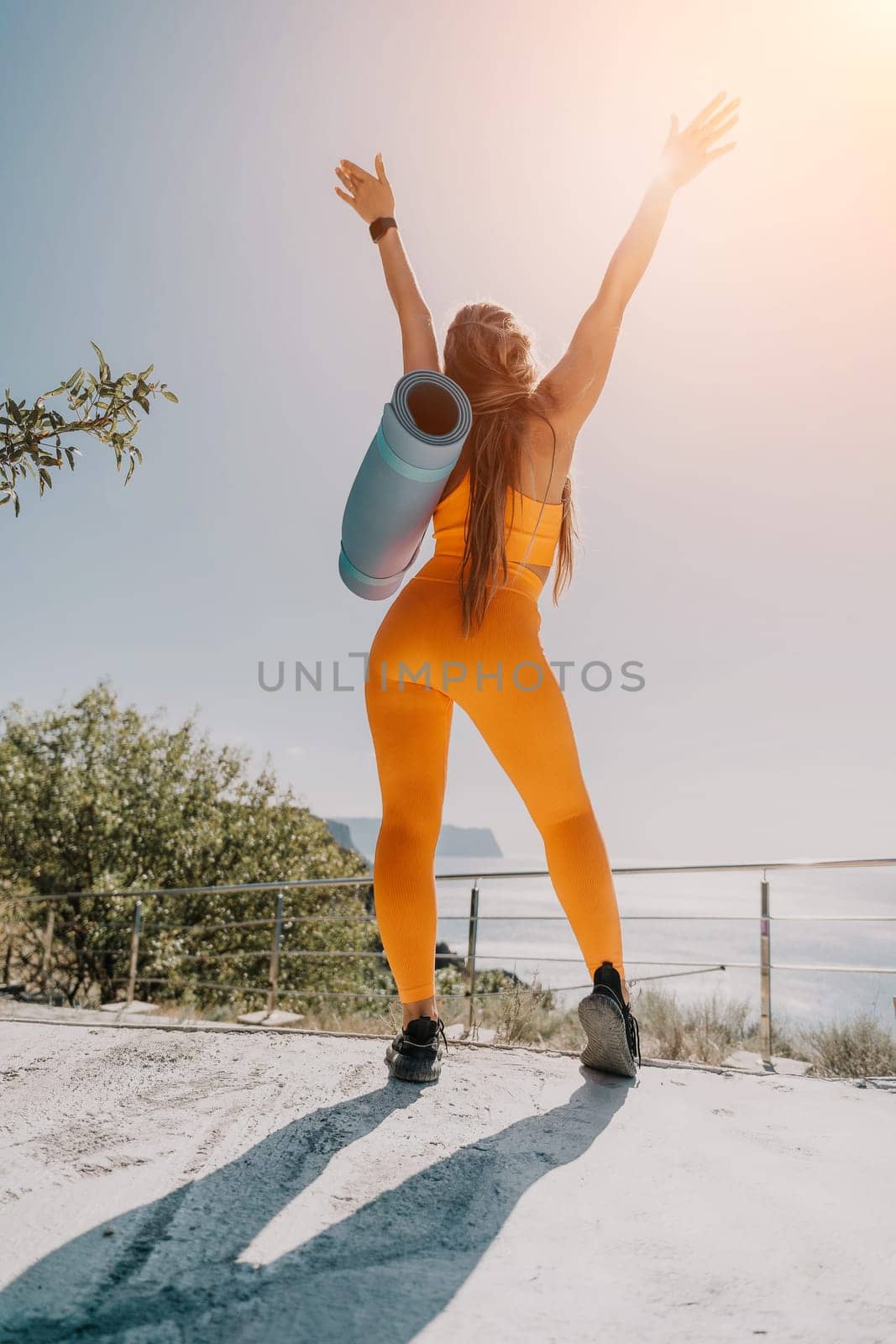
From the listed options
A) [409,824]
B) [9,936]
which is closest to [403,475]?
[409,824]

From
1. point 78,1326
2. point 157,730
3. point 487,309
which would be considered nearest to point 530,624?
point 487,309

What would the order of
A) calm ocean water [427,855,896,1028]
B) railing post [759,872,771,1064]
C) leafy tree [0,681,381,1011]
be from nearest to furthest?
railing post [759,872,771,1064] → calm ocean water [427,855,896,1028] → leafy tree [0,681,381,1011]

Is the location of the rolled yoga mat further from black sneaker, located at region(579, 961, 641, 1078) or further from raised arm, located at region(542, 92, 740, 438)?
black sneaker, located at region(579, 961, 641, 1078)

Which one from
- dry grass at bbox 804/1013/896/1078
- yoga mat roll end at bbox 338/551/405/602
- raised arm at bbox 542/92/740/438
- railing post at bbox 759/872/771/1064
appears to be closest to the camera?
yoga mat roll end at bbox 338/551/405/602

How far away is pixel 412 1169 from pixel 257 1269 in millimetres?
389

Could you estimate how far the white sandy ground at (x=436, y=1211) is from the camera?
0.82 m

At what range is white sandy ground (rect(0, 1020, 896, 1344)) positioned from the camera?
0.82m

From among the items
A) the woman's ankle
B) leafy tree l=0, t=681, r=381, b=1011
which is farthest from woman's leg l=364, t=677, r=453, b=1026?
leafy tree l=0, t=681, r=381, b=1011

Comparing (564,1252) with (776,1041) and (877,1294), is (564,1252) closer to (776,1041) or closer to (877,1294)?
(877,1294)

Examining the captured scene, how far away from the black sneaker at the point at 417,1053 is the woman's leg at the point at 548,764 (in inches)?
16.3

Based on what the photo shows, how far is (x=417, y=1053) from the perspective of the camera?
1.87m

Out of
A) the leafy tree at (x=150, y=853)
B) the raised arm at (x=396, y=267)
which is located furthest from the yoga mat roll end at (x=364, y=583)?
the leafy tree at (x=150, y=853)

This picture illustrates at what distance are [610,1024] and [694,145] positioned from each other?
231 centimetres

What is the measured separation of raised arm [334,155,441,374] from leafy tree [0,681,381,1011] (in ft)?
40.7
